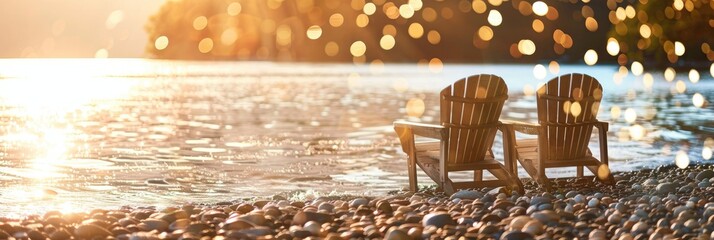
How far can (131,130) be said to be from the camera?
19328mm

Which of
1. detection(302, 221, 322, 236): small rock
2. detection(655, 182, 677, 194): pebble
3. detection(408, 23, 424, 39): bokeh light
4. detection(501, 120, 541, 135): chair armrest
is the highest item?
detection(408, 23, 424, 39): bokeh light

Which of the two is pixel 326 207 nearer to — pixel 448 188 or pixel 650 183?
pixel 448 188

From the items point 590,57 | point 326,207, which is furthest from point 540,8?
point 326,207

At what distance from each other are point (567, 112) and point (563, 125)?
0.13 metres

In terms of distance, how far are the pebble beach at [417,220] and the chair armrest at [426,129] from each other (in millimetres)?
601

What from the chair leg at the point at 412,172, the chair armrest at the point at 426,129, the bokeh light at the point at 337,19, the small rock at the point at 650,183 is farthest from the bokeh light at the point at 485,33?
the chair armrest at the point at 426,129

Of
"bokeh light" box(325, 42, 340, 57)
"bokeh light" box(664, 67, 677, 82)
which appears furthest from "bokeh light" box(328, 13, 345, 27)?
"bokeh light" box(664, 67, 677, 82)

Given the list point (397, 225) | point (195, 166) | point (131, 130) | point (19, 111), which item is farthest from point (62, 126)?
point (397, 225)

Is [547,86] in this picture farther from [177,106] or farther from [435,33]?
[435,33]

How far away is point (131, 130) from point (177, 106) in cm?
1121

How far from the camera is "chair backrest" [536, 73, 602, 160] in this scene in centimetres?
888

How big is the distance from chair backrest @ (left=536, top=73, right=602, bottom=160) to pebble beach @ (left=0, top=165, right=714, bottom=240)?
1.00 meters

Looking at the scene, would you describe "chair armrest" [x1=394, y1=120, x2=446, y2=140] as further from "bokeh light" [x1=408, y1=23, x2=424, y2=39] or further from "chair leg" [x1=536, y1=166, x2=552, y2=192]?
"bokeh light" [x1=408, y1=23, x2=424, y2=39]

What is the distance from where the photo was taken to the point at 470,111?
860 centimetres
